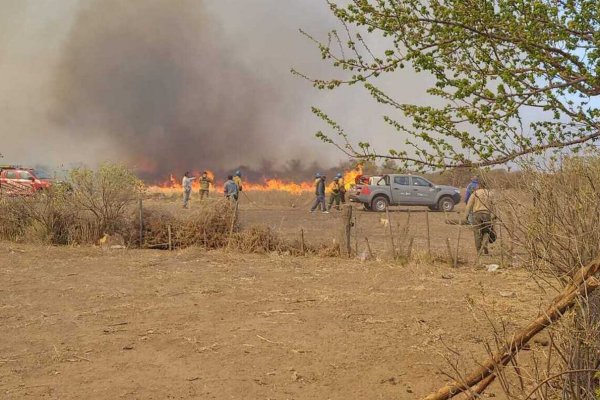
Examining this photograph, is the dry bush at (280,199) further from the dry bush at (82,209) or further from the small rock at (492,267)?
the small rock at (492,267)

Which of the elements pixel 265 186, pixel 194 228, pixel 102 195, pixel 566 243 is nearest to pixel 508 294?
pixel 566 243

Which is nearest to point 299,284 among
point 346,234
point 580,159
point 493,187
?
point 346,234

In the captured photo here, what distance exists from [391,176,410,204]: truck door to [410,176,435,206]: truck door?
0.20m

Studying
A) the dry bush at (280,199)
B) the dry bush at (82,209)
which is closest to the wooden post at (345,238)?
the dry bush at (82,209)

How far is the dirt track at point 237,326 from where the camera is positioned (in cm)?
531

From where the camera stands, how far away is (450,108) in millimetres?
Result: 3805

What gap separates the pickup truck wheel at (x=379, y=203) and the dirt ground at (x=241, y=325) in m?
13.3

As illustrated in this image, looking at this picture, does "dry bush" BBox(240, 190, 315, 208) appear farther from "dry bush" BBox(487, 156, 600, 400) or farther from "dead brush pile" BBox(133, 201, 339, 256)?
"dry bush" BBox(487, 156, 600, 400)

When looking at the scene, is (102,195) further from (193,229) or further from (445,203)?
(445,203)

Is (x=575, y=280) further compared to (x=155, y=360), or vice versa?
(x=155, y=360)

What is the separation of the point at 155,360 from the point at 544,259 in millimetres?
3749

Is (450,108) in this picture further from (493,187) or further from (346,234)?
(346,234)

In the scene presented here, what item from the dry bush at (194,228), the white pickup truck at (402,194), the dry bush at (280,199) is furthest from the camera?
the dry bush at (280,199)

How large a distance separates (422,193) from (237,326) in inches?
757
